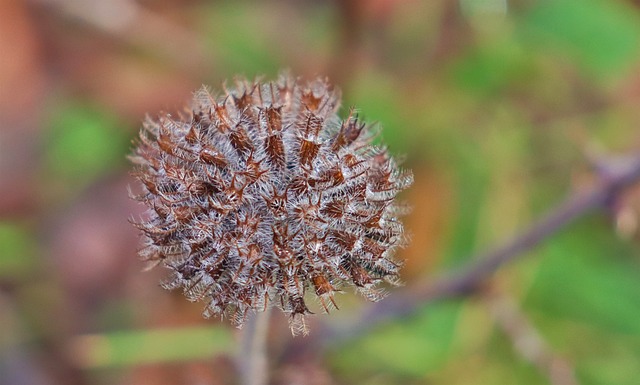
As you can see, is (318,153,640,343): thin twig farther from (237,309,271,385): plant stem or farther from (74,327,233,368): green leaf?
(74,327,233,368): green leaf

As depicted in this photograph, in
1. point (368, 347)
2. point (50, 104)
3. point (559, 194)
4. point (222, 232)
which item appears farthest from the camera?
point (50, 104)

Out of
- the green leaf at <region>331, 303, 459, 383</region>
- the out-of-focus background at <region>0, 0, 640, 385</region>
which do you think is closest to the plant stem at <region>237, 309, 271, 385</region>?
the out-of-focus background at <region>0, 0, 640, 385</region>

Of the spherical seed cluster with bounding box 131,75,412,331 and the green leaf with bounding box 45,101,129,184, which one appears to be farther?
the green leaf with bounding box 45,101,129,184

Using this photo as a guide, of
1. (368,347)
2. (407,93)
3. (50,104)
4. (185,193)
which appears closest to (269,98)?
(185,193)

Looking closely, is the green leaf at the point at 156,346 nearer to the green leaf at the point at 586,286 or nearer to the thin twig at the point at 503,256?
the thin twig at the point at 503,256

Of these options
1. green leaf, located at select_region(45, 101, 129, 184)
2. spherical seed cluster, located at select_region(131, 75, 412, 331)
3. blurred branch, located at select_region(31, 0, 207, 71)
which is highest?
blurred branch, located at select_region(31, 0, 207, 71)

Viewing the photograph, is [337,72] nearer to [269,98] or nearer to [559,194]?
[559,194]

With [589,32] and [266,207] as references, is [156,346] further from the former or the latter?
[589,32]
